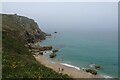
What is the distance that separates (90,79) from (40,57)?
2933cm

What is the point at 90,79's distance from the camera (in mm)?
62938

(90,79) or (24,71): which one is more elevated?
(24,71)

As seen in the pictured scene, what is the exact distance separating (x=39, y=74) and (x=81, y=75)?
22119mm

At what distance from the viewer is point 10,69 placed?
46.5 meters

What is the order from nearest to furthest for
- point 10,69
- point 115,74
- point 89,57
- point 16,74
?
point 16,74 → point 10,69 → point 115,74 → point 89,57

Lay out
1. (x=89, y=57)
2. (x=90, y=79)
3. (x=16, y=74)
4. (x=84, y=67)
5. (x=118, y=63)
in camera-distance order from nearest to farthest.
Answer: (x=16, y=74) < (x=90, y=79) < (x=84, y=67) < (x=118, y=63) < (x=89, y=57)

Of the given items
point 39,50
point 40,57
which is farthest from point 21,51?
Result: point 39,50

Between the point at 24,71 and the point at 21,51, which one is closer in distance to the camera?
Result: the point at 24,71

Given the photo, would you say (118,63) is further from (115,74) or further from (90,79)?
(90,79)

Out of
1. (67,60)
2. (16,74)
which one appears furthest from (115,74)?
(16,74)

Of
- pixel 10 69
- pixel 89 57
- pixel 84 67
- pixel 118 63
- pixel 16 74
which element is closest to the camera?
pixel 16 74

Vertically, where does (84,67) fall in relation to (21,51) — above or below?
below

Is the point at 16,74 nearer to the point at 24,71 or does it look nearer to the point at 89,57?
the point at 24,71

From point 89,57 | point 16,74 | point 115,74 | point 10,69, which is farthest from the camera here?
point 89,57
